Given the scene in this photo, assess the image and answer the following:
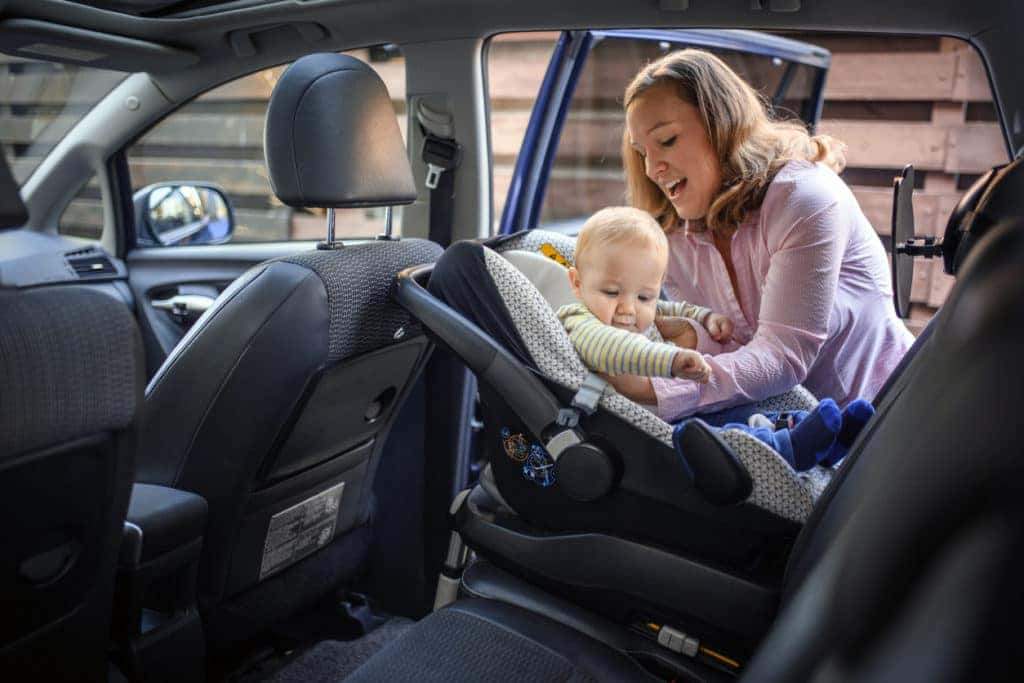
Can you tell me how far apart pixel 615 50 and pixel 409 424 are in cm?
153

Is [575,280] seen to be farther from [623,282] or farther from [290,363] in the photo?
[290,363]

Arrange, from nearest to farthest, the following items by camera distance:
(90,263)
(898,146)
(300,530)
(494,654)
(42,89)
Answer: (494,654), (300,530), (90,263), (898,146), (42,89)

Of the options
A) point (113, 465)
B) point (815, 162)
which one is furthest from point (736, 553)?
point (113, 465)

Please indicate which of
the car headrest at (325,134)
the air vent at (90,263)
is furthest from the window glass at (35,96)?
the car headrest at (325,134)

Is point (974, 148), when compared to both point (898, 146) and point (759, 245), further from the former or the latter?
point (759, 245)

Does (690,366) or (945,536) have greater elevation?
(945,536)

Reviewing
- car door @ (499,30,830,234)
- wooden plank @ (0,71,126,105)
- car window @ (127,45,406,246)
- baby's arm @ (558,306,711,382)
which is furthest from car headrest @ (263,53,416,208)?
car window @ (127,45,406,246)

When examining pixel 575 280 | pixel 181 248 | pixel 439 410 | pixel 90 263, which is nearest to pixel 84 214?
pixel 90 263

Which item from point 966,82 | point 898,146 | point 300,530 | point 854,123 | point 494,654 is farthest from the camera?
point 854,123

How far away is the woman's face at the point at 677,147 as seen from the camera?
164 centimetres

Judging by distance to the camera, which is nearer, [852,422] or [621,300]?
[852,422]

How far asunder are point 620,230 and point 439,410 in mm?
886

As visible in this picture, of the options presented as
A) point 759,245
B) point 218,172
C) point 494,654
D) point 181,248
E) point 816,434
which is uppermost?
point 759,245

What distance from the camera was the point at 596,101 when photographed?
3365mm
